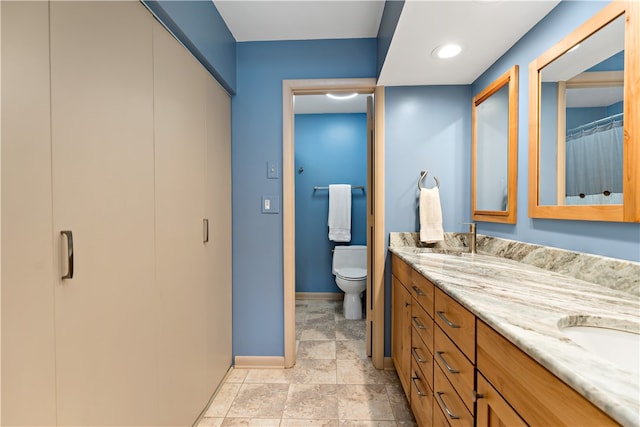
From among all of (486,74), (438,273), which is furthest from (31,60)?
(486,74)

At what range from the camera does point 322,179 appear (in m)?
3.29

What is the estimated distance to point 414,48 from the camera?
1398 millimetres

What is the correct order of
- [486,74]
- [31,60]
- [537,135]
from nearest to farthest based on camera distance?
[31,60]
[537,135]
[486,74]

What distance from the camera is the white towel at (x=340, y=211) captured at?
3133 mm

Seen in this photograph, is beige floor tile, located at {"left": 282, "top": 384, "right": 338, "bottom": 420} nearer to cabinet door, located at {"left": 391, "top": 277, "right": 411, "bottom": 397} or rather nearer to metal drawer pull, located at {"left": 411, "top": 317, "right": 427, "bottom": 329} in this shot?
cabinet door, located at {"left": 391, "top": 277, "right": 411, "bottom": 397}

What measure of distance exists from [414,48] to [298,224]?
2307 mm

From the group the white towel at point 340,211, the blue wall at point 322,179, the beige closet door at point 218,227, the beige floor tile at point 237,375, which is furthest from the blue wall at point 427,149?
the blue wall at point 322,179

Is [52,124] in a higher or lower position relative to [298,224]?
higher

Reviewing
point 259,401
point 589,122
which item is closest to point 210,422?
point 259,401

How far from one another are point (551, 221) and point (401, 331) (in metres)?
Result: 1.01

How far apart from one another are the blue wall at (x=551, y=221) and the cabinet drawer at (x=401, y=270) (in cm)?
61

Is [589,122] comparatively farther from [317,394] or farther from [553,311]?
[317,394]

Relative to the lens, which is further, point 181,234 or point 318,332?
point 318,332

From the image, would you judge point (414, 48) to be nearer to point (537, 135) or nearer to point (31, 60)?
point (537, 135)
